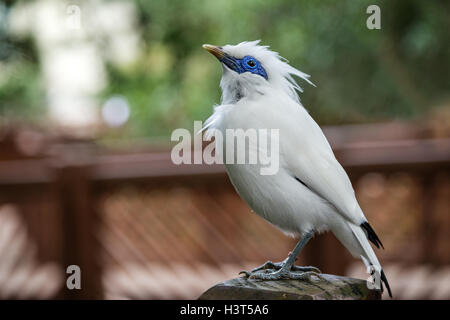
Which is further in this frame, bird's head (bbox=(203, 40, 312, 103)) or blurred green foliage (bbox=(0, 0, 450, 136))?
blurred green foliage (bbox=(0, 0, 450, 136))

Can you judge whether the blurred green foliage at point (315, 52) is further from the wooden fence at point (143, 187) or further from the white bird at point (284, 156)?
the white bird at point (284, 156)

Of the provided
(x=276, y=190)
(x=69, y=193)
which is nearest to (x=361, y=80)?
(x=69, y=193)

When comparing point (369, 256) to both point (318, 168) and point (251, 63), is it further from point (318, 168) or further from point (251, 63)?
point (251, 63)

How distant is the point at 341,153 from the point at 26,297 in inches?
99.1

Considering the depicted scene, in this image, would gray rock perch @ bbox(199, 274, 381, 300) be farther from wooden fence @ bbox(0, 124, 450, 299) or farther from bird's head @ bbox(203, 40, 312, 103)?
wooden fence @ bbox(0, 124, 450, 299)

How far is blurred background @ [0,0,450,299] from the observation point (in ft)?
13.2

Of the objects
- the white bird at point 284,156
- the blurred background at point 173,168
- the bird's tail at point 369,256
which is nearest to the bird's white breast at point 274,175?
the white bird at point 284,156

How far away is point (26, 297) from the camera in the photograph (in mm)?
4301

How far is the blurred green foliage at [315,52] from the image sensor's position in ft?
19.2

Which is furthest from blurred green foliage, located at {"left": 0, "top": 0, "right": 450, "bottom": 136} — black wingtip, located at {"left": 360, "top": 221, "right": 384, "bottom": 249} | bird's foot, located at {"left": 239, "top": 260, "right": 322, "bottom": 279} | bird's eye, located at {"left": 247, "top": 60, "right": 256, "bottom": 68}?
black wingtip, located at {"left": 360, "top": 221, "right": 384, "bottom": 249}

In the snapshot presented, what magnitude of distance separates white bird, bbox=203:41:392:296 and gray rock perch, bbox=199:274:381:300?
0.30ft
